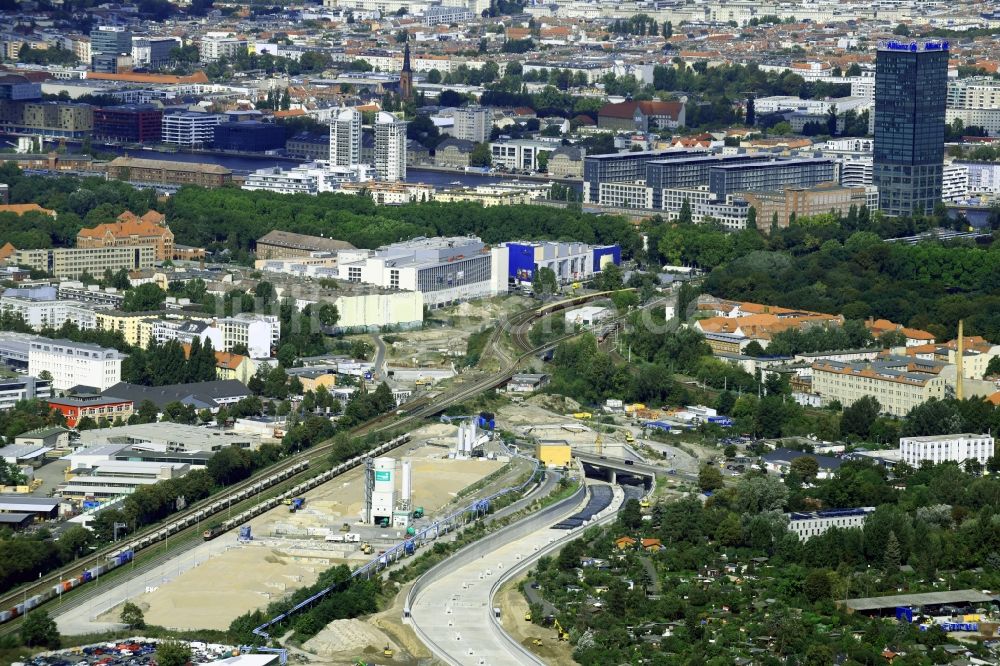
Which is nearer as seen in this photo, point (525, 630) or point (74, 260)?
point (525, 630)

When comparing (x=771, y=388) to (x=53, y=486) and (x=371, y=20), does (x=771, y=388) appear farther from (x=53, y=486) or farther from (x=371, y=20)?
(x=371, y=20)

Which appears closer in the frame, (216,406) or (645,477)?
(645,477)

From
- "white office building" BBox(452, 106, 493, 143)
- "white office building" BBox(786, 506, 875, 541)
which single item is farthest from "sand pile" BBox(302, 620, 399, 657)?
"white office building" BBox(452, 106, 493, 143)

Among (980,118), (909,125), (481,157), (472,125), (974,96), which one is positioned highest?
(909,125)

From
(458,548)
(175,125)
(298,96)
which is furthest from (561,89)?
(458,548)

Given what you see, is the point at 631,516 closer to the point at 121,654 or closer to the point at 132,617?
the point at 132,617

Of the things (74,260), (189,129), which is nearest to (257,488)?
(74,260)

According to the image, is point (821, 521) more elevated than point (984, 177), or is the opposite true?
point (984, 177)
